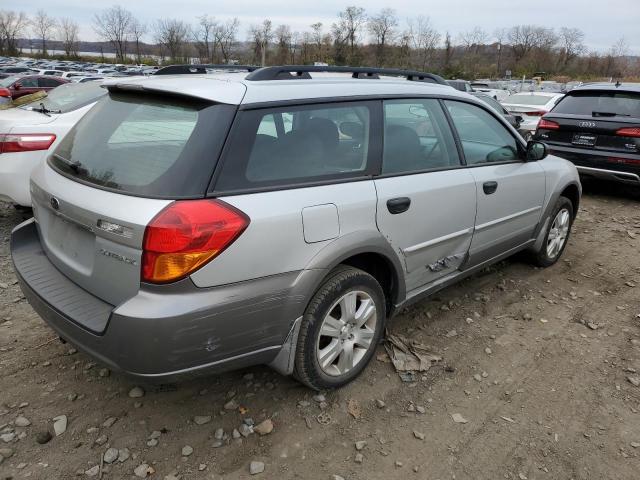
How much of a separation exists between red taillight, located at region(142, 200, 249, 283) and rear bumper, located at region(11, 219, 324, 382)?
7 centimetres

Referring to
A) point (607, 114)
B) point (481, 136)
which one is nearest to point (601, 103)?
point (607, 114)

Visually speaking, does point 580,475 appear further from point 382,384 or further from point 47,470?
point 47,470

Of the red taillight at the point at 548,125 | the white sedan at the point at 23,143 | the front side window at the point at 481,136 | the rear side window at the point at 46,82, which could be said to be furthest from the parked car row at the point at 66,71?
the front side window at the point at 481,136

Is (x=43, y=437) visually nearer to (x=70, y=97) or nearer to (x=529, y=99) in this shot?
(x=70, y=97)

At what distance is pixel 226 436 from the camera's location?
247cm

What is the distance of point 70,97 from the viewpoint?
232 inches

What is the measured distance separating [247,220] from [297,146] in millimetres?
560

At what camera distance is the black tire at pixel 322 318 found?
2.47m

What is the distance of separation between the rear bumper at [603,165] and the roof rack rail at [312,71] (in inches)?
172

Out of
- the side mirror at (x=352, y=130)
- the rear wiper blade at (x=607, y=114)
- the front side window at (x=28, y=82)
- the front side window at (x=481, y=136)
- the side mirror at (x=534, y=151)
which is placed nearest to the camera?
the side mirror at (x=352, y=130)

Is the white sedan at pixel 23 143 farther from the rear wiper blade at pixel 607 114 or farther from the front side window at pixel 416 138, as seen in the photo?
the rear wiper blade at pixel 607 114

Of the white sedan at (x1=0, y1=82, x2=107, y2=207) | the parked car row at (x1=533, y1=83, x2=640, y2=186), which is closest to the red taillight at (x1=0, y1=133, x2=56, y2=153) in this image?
the white sedan at (x1=0, y1=82, x2=107, y2=207)

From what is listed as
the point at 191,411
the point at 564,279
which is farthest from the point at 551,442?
the point at 564,279

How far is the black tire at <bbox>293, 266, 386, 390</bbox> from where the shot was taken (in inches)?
97.1
